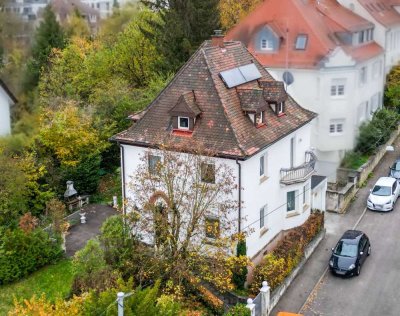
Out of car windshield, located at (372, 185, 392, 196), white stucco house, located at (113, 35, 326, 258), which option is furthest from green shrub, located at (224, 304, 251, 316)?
car windshield, located at (372, 185, 392, 196)

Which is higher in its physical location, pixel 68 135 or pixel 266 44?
pixel 266 44

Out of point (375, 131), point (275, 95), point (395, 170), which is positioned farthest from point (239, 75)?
point (375, 131)

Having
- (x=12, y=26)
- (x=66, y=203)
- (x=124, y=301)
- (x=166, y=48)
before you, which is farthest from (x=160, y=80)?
(x=12, y=26)

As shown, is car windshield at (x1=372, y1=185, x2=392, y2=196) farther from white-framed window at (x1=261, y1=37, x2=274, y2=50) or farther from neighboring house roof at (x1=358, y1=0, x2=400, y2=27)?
neighboring house roof at (x1=358, y1=0, x2=400, y2=27)

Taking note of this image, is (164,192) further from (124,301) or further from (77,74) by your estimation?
(77,74)

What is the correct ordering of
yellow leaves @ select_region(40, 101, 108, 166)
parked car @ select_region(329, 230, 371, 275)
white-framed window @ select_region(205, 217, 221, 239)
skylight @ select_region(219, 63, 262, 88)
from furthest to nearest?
yellow leaves @ select_region(40, 101, 108, 166) → parked car @ select_region(329, 230, 371, 275) → skylight @ select_region(219, 63, 262, 88) → white-framed window @ select_region(205, 217, 221, 239)

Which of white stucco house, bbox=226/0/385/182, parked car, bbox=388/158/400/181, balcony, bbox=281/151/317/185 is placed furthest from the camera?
white stucco house, bbox=226/0/385/182

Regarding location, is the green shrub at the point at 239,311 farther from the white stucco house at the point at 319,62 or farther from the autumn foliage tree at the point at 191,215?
the white stucco house at the point at 319,62

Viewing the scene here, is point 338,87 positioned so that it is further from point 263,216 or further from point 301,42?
point 263,216
